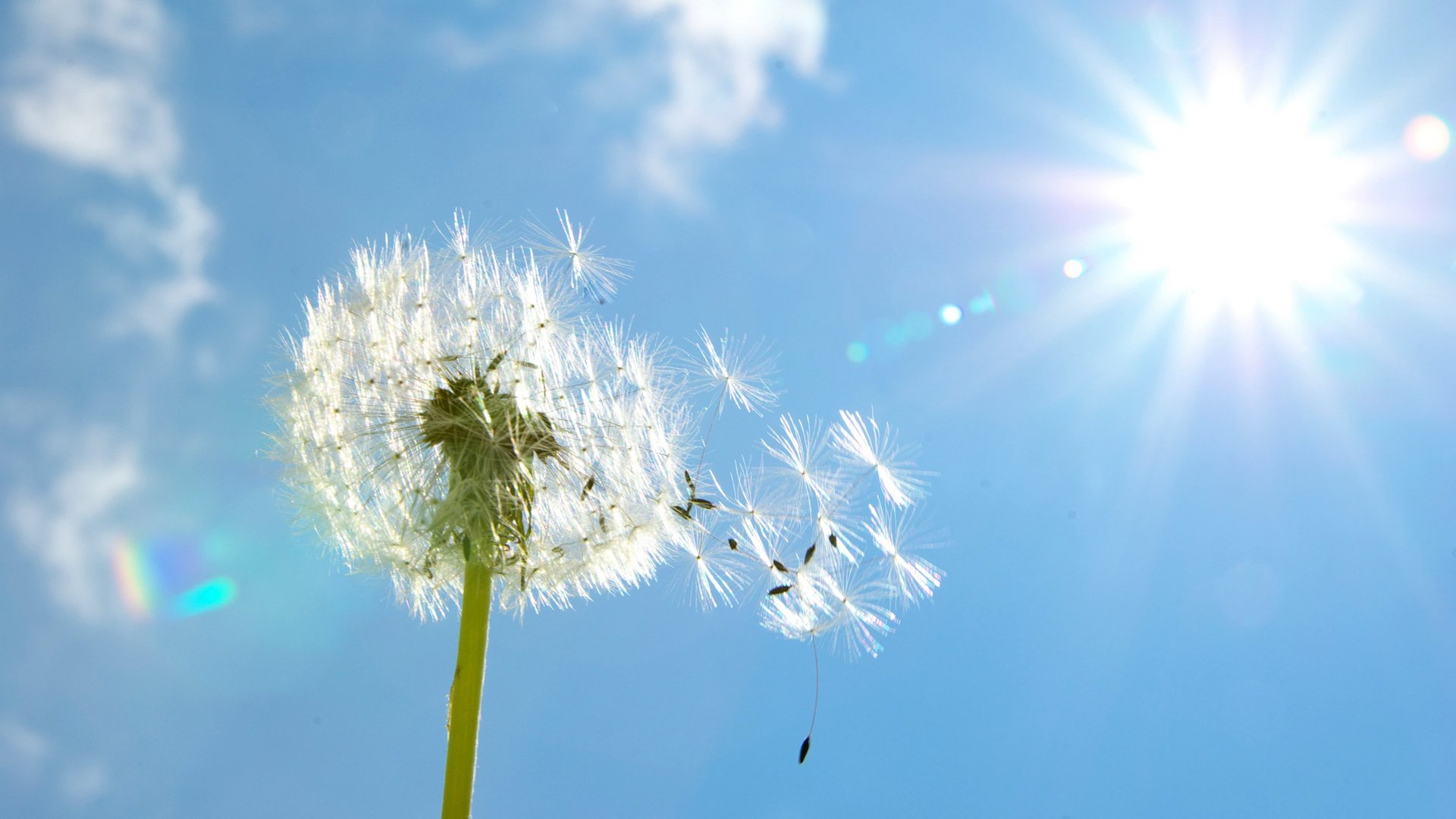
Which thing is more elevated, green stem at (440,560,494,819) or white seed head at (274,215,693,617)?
white seed head at (274,215,693,617)

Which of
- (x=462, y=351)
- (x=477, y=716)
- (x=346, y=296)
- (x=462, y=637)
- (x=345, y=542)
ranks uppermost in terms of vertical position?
(x=346, y=296)

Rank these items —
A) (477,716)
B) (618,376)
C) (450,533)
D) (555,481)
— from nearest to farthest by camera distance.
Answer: (477,716)
(450,533)
(555,481)
(618,376)

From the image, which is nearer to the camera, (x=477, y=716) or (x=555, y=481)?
(x=477, y=716)

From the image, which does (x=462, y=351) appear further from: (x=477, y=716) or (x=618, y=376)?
(x=477, y=716)

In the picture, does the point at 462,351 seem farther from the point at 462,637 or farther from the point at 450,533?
the point at 462,637

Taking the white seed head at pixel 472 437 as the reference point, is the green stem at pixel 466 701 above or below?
below

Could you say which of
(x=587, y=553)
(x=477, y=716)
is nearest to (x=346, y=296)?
(x=587, y=553)

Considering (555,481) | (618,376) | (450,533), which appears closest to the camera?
(450,533)

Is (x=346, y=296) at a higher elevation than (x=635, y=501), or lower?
higher
